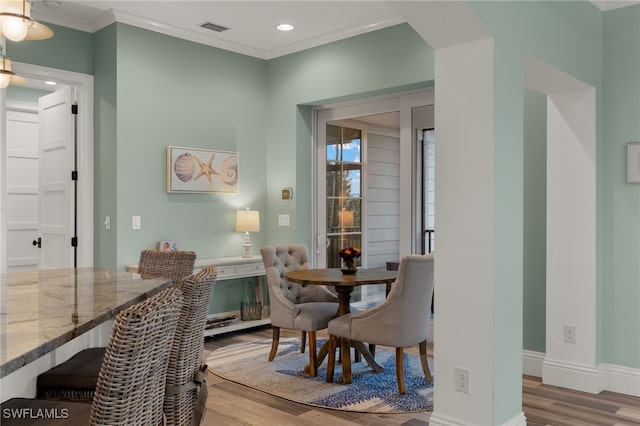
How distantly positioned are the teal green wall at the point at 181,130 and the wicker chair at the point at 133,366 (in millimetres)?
3767

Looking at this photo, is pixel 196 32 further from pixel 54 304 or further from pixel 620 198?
pixel 54 304

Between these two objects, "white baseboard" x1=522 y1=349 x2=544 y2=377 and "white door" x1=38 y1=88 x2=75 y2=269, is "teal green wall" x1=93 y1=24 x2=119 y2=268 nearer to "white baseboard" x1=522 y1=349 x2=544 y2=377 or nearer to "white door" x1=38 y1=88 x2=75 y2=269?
"white door" x1=38 y1=88 x2=75 y2=269

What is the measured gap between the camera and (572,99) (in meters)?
3.98

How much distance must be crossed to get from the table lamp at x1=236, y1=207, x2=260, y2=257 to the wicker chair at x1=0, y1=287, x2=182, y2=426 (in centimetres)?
420

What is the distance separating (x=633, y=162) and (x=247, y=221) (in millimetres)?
3457

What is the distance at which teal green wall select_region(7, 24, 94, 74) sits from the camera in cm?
466

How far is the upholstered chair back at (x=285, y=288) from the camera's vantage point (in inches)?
171

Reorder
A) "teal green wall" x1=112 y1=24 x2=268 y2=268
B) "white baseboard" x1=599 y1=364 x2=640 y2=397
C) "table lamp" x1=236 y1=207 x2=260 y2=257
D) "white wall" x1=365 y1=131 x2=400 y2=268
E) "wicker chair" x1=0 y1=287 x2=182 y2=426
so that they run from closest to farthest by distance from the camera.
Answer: "wicker chair" x1=0 y1=287 x2=182 y2=426 < "white baseboard" x1=599 y1=364 x2=640 y2=397 < "teal green wall" x1=112 y1=24 x2=268 y2=268 < "white wall" x1=365 y1=131 x2=400 y2=268 < "table lamp" x1=236 y1=207 x2=260 y2=257

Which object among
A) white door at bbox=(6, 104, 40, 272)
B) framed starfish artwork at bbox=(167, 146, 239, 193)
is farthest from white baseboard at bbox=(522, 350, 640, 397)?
white door at bbox=(6, 104, 40, 272)

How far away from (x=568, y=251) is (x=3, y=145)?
4.41 metres

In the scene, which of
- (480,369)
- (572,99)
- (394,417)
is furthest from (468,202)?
(572,99)

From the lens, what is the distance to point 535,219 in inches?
168

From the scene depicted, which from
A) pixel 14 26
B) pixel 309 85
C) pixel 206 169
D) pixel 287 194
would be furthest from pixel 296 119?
pixel 14 26

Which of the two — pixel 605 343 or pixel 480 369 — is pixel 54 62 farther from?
pixel 605 343
